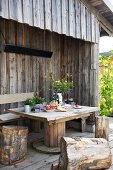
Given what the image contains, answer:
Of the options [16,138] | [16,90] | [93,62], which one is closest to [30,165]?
[16,138]

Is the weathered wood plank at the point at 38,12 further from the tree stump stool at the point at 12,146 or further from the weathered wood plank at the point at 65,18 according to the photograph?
the tree stump stool at the point at 12,146

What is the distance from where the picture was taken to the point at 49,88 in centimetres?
679

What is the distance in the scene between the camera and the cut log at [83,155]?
130 inches

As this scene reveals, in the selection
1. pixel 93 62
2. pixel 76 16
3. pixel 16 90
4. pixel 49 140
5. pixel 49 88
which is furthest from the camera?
pixel 49 88

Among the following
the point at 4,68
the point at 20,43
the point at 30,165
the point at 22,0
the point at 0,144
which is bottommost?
the point at 30,165

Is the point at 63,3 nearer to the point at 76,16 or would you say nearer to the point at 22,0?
the point at 76,16

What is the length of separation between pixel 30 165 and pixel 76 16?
346cm

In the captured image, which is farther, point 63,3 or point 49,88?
point 49,88

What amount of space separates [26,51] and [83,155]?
350cm

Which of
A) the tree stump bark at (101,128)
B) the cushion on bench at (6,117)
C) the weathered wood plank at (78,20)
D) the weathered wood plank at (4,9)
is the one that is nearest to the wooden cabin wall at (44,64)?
the cushion on bench at (6,117)

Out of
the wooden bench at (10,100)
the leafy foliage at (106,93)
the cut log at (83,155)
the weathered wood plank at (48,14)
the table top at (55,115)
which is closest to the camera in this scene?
the cut log at (83,155)

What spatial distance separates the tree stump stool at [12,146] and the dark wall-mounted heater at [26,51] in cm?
225

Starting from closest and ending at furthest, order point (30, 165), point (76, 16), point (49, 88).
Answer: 1. point (30, 165)
2. point (76, 16)
3. point (49, 88)

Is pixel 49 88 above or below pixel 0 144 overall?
above
